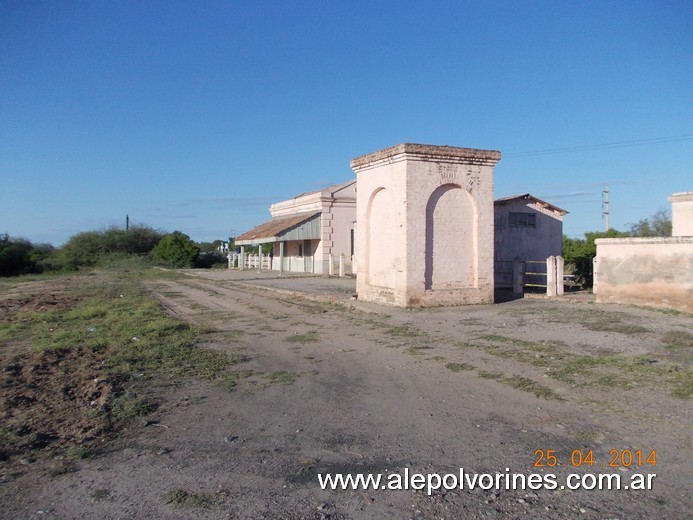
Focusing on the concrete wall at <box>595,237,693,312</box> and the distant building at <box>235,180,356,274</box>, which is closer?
the concrete wall at <box>595,237,693,312</box>

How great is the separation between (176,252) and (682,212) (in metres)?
49.1

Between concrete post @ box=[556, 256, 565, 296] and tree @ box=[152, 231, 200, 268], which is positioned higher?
tree @ box=[152, 231, 200, 268]

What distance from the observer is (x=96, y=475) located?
4484 millimetres

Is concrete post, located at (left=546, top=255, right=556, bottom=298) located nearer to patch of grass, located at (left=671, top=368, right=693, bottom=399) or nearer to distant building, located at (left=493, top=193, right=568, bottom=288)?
distant building, located at (left=493, top=193, right=568, bottom=288)

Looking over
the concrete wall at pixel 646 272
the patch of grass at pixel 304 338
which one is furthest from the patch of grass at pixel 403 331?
the concrete wall at pixel 646 272

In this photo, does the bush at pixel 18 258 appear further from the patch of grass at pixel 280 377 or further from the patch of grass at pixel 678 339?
the patch of grass at pixel 678 339

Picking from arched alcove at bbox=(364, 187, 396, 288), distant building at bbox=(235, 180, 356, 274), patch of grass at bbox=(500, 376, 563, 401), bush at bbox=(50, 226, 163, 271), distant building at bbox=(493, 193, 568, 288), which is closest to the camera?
patch of grass at bbox=(500, 376, 563, 401)

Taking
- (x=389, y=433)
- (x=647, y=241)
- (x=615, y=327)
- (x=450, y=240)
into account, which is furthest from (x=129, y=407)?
(x=647, y=241)

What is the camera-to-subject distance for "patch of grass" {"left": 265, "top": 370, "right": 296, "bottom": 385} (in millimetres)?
7609

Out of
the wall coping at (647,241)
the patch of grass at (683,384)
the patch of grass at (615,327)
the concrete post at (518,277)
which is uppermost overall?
the wall coping at (647,241)

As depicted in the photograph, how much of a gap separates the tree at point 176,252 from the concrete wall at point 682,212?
47837mm

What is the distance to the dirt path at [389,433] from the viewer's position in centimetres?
394

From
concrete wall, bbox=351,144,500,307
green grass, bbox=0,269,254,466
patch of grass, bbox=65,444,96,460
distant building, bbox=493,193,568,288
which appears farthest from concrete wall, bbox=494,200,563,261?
patch of grass, bbox=65,444,96,460

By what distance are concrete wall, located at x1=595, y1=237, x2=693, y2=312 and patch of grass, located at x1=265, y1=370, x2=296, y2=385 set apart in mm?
10547
